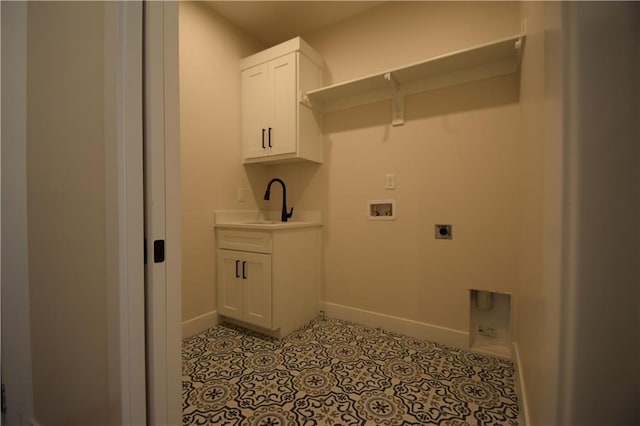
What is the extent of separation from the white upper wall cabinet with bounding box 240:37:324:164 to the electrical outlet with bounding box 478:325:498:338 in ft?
5.76

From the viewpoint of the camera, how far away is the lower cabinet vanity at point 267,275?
1.96 m

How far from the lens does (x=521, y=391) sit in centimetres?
129

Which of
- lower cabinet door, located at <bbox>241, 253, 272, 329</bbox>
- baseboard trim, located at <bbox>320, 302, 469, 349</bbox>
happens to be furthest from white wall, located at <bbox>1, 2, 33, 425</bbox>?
baseboard trim, located at <bbox>320, 302, 469, 349</bbox>

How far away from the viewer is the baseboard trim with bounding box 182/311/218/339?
78.7 inches

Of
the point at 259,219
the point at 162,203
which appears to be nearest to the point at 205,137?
the point at 259,219

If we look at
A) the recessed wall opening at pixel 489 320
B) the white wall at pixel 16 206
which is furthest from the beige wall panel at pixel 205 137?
the recessed wall opening at pixel 489 320

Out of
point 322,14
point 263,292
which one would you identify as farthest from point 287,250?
point 322,14

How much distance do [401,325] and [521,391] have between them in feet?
2.74

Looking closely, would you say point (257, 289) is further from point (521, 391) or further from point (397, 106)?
point (397, 106)

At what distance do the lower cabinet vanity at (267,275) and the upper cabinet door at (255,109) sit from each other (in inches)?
28.9

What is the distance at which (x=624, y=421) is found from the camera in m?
0.51

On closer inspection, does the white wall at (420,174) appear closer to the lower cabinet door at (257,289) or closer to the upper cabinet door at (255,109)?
the upper cabinet door at (255,109)

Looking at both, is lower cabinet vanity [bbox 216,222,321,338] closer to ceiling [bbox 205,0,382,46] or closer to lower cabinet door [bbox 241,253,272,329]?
lower cabinet door [bbox 241,253,272,329]

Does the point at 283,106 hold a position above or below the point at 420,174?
above
